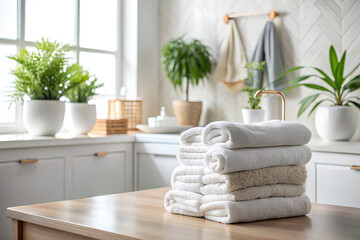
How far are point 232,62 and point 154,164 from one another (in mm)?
936

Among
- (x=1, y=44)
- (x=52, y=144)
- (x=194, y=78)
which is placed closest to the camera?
(x=52, y=144)

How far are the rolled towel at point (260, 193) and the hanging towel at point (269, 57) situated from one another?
201 cm

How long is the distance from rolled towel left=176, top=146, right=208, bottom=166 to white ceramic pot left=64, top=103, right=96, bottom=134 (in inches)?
74.6

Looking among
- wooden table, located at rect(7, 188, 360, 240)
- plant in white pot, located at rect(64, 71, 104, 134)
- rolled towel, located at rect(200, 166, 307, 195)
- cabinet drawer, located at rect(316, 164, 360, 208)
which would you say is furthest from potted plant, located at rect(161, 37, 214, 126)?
rolled towel, located at rect(200, 166, 307, 195)

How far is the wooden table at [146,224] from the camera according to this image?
2.95ft

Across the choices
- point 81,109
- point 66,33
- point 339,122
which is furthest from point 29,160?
point 339,122

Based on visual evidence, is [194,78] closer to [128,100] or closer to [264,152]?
[128,100]

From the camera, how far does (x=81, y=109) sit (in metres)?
2.90

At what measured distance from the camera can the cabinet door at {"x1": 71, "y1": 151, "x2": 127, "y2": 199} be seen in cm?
275

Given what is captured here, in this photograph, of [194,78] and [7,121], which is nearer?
[7,121]

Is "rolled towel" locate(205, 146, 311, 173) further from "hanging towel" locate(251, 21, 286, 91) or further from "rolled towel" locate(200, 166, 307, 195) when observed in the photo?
"hanging towel" locate(251, 21, 286, 91)

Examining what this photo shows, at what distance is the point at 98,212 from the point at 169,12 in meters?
2.90

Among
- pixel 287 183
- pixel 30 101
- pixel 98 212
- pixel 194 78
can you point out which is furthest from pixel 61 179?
pixel 287 183

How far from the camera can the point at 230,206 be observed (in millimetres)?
987
